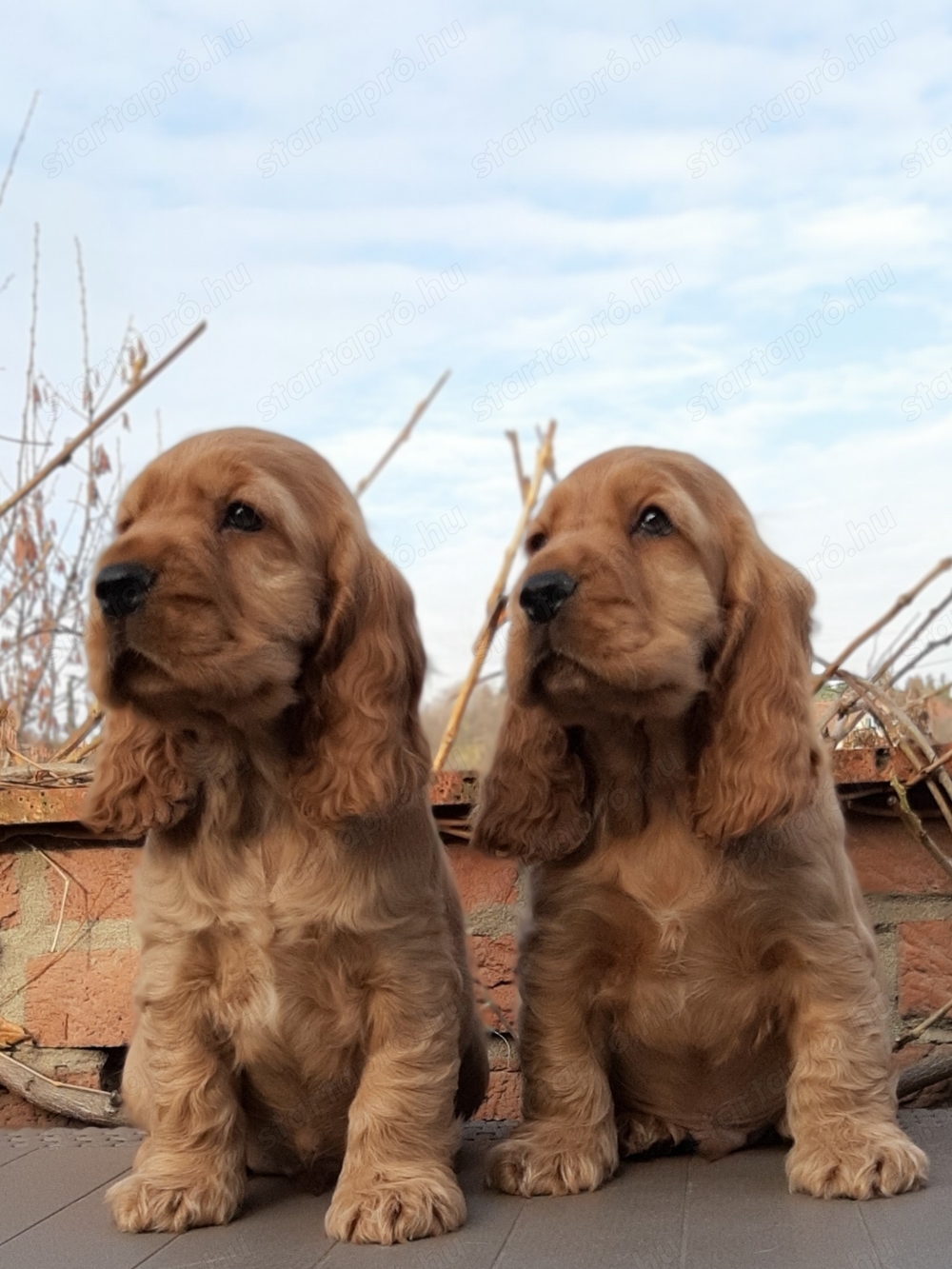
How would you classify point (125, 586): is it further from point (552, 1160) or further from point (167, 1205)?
point (552, 1160)

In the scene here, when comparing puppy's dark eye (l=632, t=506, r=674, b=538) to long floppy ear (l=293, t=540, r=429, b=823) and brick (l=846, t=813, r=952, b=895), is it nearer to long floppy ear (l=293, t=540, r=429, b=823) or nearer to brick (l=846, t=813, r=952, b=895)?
long floppy ear (l=293, t=540, r=429, b=823)

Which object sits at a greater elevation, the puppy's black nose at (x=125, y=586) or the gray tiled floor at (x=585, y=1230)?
the puppy's black nose at (x=125, y=586)

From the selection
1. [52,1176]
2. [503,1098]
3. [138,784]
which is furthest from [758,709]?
[52,1176]

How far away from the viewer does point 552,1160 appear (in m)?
2.92

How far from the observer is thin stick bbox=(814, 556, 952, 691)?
4.07 meters

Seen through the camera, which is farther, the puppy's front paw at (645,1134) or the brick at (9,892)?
the brick at (9,892)

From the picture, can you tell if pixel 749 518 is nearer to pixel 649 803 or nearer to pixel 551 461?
pixel 649 803

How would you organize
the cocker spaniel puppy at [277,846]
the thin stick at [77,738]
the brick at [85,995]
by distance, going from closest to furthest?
the cocker spaniel puppy at [277,846] → the brick at [85,995] → the thin stick at [77,738]

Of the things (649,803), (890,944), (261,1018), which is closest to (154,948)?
(261,1018)

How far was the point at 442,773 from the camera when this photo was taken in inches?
154

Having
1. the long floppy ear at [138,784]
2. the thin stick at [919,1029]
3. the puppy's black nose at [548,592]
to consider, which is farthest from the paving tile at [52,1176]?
the thin stick at [919,1029]

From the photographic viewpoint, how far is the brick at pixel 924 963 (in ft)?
12.5

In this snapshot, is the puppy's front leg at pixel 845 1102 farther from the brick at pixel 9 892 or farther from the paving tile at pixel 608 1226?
the brick at pixel 9 892

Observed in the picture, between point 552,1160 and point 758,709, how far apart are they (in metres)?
1.00
